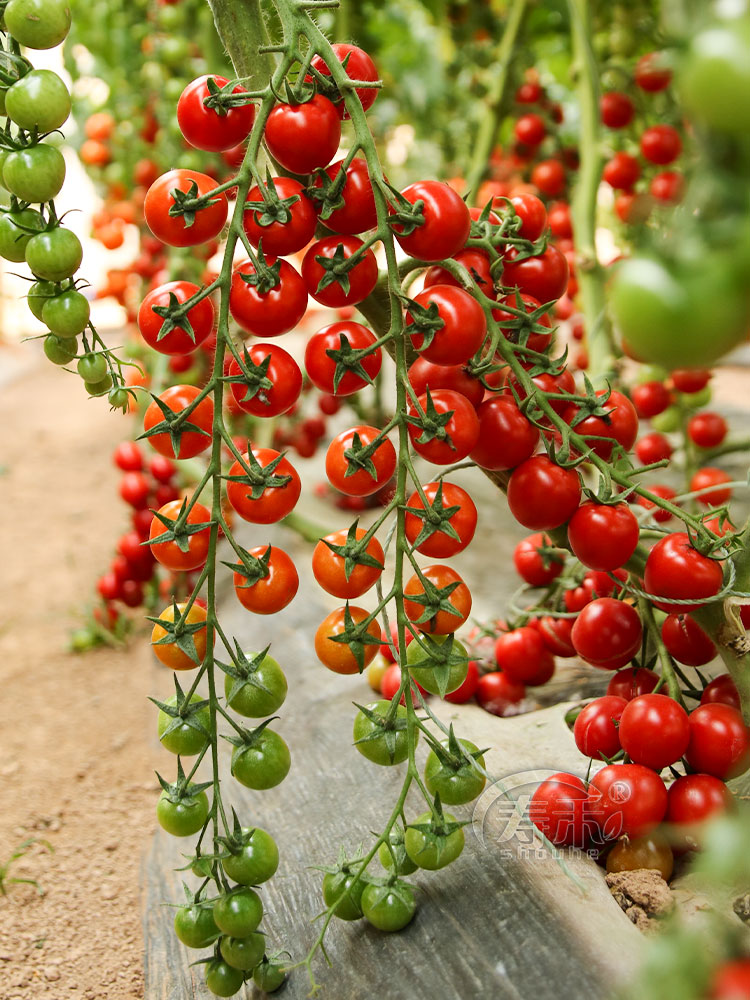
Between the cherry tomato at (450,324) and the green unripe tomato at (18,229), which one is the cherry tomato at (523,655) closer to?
the cherry tomato at (450,324)

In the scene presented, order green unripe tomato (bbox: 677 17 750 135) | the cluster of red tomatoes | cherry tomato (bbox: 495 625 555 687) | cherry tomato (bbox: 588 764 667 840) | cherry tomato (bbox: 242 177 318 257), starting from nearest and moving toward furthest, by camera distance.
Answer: green unripe tomato (bbox: 677 17 750 135)
cherry tomato (bbox: 242 177 318 257)
cherry tomato (bbox: 588 764 667 840)
cherry tomato (bbox: 495 625 555 687)
the cluster of red tomatoes

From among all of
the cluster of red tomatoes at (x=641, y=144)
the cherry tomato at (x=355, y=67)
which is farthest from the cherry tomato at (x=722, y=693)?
the cluster of red tomatoes at (x=641, y=144)

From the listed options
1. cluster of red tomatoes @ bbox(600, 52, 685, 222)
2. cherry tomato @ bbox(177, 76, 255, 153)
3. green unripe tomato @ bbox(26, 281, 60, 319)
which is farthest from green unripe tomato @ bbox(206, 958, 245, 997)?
cluster of red tomatoes @ bbox(600, 52, 685, 222)

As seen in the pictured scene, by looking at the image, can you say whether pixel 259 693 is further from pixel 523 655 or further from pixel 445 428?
pixel 523 655

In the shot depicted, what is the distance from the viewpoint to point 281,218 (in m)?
0.62

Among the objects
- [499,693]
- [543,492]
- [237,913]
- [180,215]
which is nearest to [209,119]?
[180,215]

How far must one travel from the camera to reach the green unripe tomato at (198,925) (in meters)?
0.68

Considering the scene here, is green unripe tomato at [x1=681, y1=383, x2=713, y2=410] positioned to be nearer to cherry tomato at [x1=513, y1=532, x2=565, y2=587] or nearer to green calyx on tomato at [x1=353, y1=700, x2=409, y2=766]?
cherry tomato at [x1=513, y1=532, x2=565, y2=587]

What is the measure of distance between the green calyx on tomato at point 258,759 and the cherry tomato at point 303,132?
16.6 inches

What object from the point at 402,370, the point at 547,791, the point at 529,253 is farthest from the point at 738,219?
the point at 547,791

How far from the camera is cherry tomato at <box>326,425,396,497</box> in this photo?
25.3 inches

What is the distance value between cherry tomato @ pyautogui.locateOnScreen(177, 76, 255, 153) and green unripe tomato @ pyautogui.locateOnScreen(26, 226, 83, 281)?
0.12m

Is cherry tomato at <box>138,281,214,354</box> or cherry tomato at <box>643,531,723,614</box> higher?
cherry tomato at <box>138,281,214,354</box>

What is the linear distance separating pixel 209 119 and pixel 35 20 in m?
0.14
